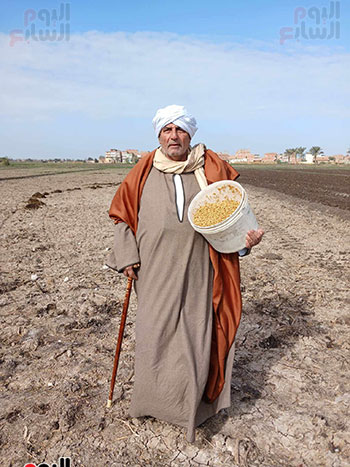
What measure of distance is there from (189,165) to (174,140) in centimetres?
17

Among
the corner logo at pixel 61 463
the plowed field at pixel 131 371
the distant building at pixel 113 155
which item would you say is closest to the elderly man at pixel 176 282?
the plowed field at pixel 131 371

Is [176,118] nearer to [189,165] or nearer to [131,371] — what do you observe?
[189,165]

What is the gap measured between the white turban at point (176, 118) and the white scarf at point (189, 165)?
5.5 inches

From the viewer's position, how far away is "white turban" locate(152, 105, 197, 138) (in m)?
2.47

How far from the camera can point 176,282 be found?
2473 mm

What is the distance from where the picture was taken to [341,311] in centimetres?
456

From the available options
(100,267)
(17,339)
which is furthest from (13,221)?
(17,339)

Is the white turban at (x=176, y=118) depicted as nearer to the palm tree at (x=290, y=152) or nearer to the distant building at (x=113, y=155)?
the palm tree at (x=290, y=152)

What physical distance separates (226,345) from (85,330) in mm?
1929

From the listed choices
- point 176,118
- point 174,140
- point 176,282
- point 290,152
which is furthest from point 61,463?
point 290,152

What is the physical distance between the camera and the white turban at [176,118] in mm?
2475

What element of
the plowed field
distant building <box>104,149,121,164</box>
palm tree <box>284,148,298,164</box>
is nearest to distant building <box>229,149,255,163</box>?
palm tree <box>284,148,298,164</box>

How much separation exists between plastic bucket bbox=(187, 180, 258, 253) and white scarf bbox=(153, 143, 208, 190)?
0.39 ft

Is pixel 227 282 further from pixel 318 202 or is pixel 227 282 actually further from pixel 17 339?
pixel 318 202
